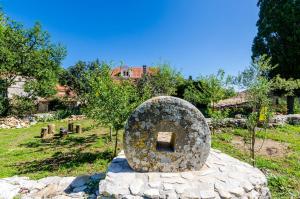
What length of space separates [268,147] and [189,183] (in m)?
8.28

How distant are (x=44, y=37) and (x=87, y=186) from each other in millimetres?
25678

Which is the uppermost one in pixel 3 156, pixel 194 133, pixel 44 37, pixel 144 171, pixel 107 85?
pixel 44 37

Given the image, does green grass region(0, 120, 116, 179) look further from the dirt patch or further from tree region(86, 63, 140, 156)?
the dirt patch

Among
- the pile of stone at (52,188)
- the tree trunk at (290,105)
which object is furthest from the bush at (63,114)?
the tree trunk at (290,105)

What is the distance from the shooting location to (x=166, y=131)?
265 inches

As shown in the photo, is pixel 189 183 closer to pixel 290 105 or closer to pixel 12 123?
pixel 12 123

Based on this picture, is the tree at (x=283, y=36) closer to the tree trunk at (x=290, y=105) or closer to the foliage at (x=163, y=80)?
the tree trunk at (x=290, y=105)

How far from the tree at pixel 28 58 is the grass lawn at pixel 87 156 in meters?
11.3

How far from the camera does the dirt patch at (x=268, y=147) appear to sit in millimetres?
11640

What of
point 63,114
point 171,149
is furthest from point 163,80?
point 171,149

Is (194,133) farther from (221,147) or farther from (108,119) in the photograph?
(221,147)

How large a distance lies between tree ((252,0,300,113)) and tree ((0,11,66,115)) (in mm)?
24244

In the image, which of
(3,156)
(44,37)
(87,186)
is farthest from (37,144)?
(44,37)

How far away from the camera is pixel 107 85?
1139cm
